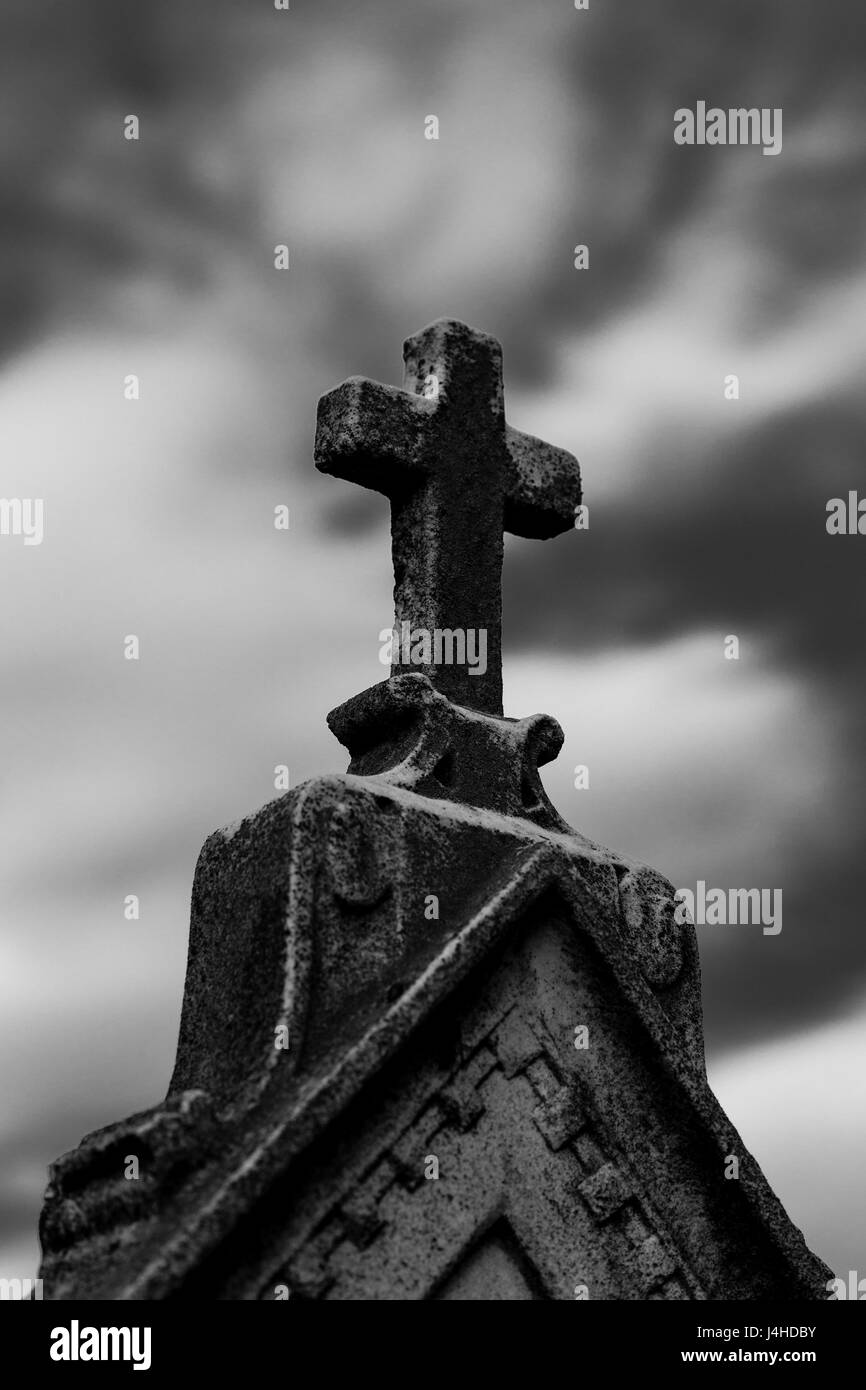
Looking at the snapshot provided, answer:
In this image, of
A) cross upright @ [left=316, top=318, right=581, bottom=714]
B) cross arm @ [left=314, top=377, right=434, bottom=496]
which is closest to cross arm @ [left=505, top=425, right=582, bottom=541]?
cross upright @ [left=316, top=318, right=581, bottom=714]

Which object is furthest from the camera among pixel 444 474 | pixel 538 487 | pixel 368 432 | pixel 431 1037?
pixel 538 487

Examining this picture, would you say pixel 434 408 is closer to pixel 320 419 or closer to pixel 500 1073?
pixel 320 419

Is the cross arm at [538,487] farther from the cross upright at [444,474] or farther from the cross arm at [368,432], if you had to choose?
the cross arm at [368,432]

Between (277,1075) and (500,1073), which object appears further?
(500,1073)

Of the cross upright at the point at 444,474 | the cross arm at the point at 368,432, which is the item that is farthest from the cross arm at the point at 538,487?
the cross arm at the point at 368,432

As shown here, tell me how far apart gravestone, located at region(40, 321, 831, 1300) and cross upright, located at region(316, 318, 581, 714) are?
0.03 feet

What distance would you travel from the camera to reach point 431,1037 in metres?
4.65

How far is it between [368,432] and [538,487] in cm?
82

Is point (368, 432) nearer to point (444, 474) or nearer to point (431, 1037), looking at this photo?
point (444, 474)

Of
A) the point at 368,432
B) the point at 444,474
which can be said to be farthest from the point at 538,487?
the point at 368,432

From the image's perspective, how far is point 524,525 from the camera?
616cm
